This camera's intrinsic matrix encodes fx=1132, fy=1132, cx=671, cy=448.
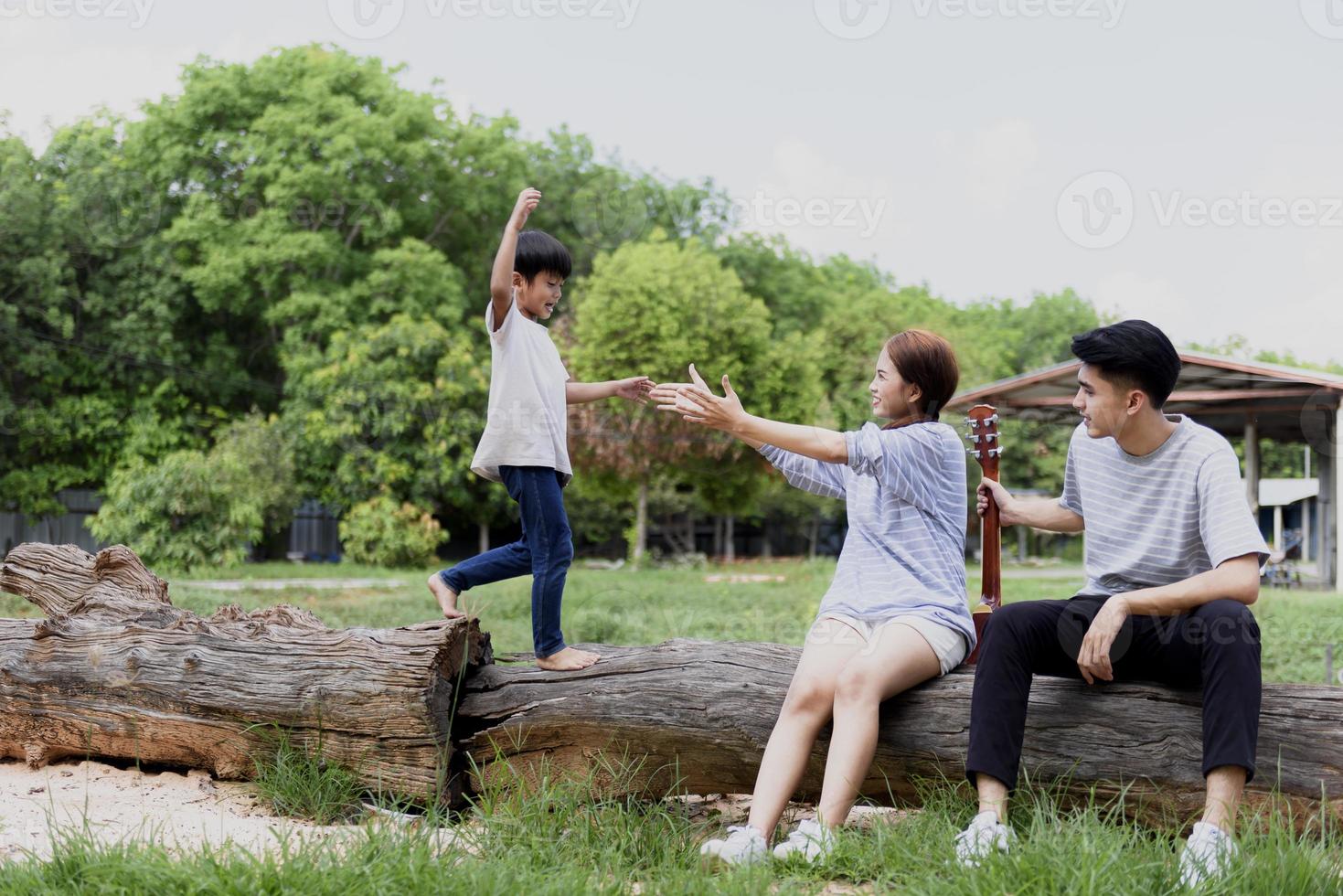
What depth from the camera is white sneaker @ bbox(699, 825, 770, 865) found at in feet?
9.48

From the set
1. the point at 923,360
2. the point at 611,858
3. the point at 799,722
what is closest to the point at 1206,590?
the point at 923,360

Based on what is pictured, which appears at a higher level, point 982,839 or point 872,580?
point 872,580

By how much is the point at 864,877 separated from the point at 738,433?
120 cm

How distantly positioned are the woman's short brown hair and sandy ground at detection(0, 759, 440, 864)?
2.01 meters

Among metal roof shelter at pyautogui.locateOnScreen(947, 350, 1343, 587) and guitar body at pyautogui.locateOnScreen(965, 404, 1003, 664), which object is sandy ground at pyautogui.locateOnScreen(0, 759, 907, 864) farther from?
metal roof shelter at pyautogui.locateOnScreen(947, 350, 1343, 587)

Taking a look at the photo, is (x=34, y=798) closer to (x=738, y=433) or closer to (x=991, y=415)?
(x=738, y=433)

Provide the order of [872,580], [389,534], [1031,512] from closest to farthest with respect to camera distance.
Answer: [872,580] < [1031,512] < [389,534]

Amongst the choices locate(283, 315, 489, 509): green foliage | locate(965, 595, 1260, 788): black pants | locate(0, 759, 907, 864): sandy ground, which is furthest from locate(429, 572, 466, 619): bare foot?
locate(283, 315, 489, 509): green foliage

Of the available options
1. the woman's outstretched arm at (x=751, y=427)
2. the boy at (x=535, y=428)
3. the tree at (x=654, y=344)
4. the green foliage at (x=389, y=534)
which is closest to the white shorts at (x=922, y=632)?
the woman's outstretched arm at (x=751, y=427)

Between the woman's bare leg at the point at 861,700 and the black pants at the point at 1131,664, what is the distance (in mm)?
245

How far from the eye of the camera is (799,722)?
124 inches

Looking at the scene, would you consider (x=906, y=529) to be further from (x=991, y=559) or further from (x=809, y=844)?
(x=809, y=844)

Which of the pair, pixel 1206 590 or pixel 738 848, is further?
pixel 738 848

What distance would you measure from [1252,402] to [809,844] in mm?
17342
